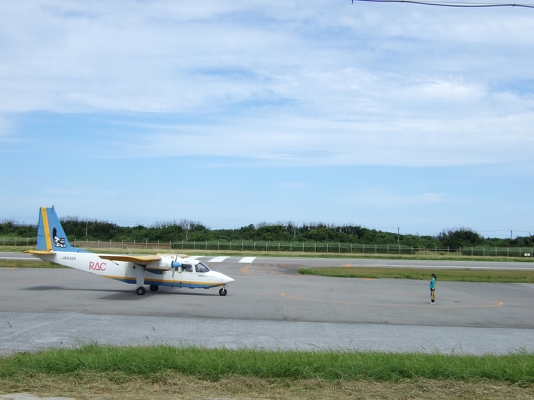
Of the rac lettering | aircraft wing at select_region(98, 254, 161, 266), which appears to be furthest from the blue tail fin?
aircraft wing at select_region(98, 254, 161, 266)

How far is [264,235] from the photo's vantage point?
318 feet

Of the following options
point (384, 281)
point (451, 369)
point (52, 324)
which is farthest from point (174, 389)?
point (384, 281)

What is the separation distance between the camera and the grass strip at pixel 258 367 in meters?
9.84

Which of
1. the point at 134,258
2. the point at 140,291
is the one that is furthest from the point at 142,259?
the point at 140,291

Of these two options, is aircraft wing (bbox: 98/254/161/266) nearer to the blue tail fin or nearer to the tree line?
the blue tail fin

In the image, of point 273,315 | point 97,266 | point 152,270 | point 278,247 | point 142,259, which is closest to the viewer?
point 273,315

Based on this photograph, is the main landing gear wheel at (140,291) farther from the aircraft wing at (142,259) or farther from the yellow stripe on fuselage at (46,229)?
the yellow stripe on fuselage at (46,229)

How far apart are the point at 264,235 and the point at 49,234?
6935 centimetres

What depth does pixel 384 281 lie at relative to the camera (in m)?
36.2

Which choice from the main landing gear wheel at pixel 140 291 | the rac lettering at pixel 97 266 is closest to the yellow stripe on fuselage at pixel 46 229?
the rac lettering at pixel 97 266

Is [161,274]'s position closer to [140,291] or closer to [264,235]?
[140,291]

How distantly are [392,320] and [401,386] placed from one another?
11.4 metres

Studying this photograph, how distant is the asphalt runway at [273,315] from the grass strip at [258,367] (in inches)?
114

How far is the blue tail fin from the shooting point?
2866 cm
